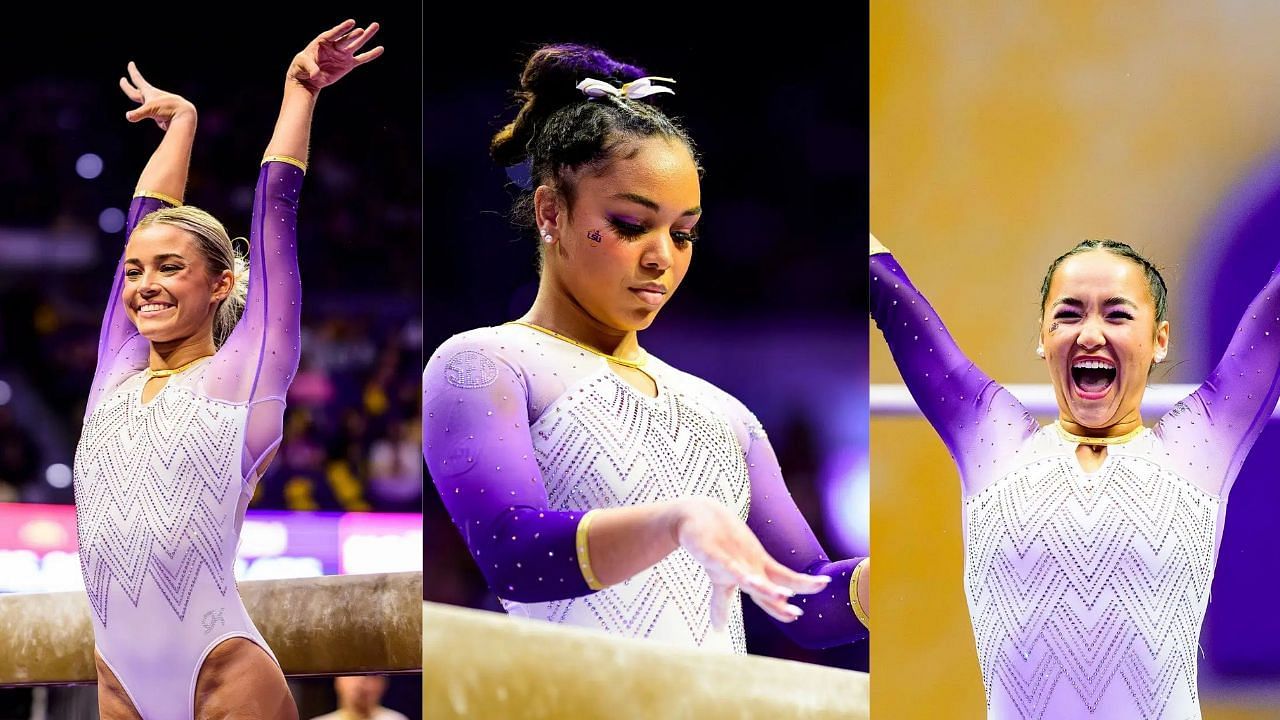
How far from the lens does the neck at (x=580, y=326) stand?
3268mm

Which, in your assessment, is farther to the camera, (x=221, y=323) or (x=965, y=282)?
(x=221, y=323)

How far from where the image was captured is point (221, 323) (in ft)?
11.8

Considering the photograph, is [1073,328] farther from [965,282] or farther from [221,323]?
[221,323]

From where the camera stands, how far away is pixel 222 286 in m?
3.60

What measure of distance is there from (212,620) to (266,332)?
74 centimetres

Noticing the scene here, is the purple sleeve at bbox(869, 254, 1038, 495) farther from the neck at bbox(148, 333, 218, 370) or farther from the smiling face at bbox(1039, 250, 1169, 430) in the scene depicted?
the neck at bbox(148, 333, 218, 370)

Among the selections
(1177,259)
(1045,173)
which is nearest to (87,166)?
(1045,173)

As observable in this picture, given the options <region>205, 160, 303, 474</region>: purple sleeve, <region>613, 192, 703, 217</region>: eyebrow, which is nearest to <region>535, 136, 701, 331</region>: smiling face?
<region>613, 192, 703, 217</region>: eyebrow

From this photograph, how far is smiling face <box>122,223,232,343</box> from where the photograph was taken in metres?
3.58

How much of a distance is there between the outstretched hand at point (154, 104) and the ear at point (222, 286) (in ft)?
1.54

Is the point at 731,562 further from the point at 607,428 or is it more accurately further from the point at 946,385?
the point at 946,385

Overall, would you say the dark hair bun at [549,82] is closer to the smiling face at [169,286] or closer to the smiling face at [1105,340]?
the smiling face at [169,286]

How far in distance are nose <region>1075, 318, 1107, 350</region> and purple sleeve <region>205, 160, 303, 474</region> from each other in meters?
1.94

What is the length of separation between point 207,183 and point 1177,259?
96.9 inches
